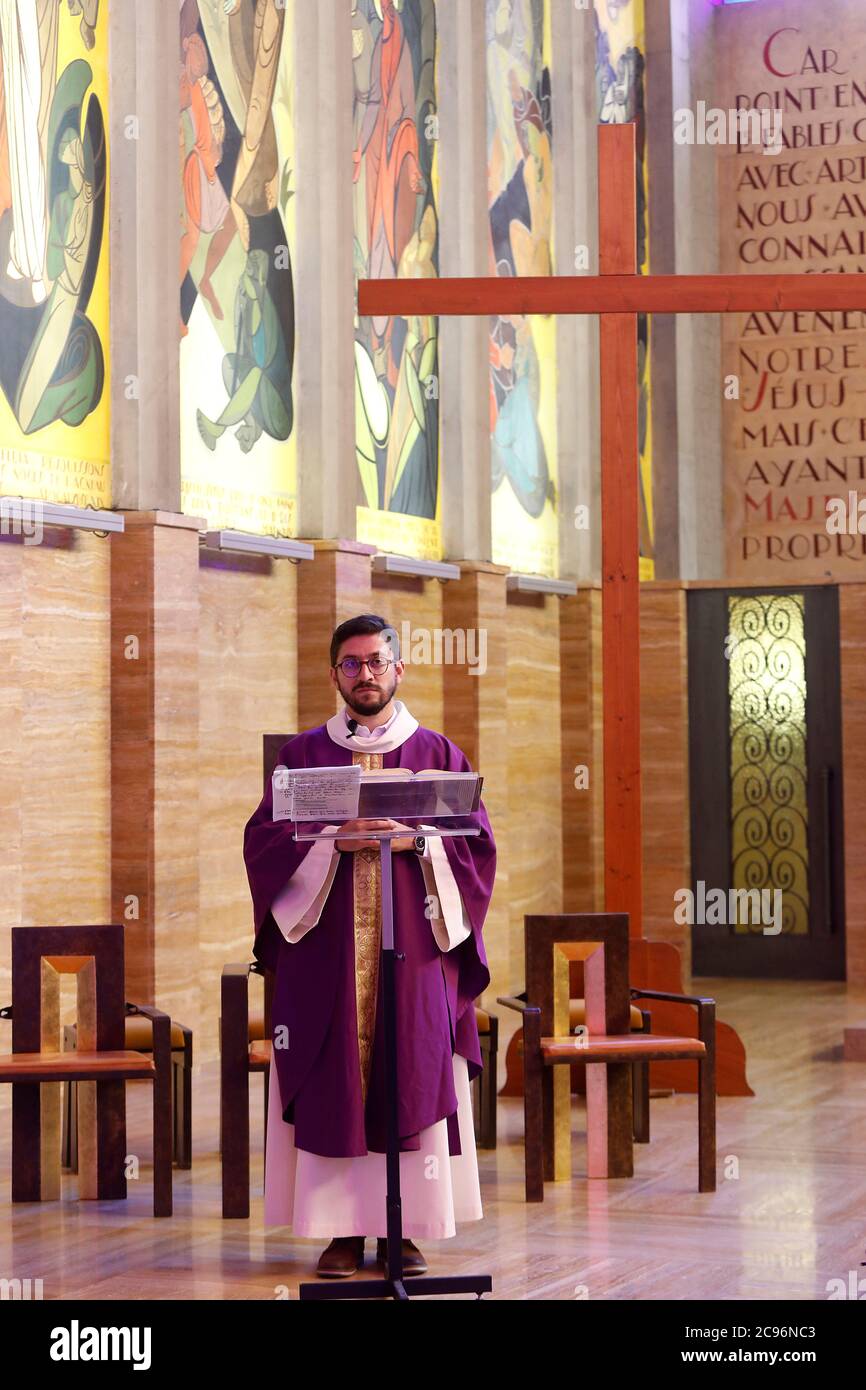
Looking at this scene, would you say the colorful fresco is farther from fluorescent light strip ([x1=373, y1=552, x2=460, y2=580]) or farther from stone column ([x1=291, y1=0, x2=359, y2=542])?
stone column ([x1=291, y1=0, x2=359, y2=542])

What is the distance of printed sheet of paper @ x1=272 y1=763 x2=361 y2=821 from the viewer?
519 cm

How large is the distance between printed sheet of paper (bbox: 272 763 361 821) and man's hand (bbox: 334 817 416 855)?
0.30ft

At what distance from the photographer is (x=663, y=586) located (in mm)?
14750

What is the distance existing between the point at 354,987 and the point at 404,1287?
38.0 inches

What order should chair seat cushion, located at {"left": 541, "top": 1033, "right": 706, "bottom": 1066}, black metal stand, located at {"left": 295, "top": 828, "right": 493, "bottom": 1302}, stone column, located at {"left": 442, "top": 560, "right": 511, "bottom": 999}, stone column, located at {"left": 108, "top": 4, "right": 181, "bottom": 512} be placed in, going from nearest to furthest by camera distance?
black metal stand, located at {"left": 295, "top": 828, "right": 493, "bottom": 1302}
chair seat cushion, located at {"left": 541, "top": 1033, "right": 706, "bottom": 1066}
stone column, located at {"left": 108, "top": 4, "right": 181, "bottom": 512}
stone column, located at {"left": 442, "top": 560, "right": 511, "bottom": 999}

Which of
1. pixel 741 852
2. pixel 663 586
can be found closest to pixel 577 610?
pixel 663 586

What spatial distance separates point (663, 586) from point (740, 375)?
2.55 metres

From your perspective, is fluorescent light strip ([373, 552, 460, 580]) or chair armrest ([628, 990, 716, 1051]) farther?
fluorescent light strip ([373, 552, 460, 580])

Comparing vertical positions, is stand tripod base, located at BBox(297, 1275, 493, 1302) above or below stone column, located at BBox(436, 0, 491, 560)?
below

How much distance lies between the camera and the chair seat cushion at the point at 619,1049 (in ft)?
24.1

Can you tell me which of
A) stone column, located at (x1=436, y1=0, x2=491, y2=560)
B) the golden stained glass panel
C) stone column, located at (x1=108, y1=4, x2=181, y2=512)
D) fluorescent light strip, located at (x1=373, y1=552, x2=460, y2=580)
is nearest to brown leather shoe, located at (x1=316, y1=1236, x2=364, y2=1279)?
stone column, located at (x1=108, y1=4, x2=181, y2=512)

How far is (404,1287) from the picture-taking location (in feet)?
18.1

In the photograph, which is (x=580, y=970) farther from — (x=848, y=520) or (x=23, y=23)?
(x=848, y=520)

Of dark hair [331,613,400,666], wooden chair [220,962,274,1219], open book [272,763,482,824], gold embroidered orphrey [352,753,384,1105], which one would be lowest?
wooden chair [220,962,274,1219]
